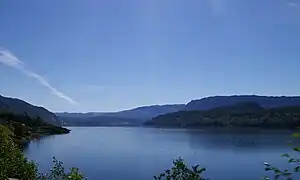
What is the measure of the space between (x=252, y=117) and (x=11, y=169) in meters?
158

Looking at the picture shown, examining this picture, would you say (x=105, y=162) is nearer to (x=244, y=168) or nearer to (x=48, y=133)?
(x=244, y=168)

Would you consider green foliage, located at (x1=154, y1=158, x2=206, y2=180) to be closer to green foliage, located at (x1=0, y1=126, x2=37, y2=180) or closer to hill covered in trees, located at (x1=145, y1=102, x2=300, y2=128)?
green foliage, located at (x1=0, y1=126, x2=37, y2=180)

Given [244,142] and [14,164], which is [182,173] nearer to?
[14,164]

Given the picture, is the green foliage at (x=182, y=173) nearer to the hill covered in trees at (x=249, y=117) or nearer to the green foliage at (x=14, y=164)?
the green foliage at (x=14, y=164)

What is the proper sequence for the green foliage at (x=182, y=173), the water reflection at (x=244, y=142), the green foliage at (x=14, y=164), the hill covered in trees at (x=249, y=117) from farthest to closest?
the hill covered in trees at (x=249, y=117) < the water reflection at (x=244, y=142) < the green foliage at (x=14, y=164) < the green foliage at (x=182, y=173)

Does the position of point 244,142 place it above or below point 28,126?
below

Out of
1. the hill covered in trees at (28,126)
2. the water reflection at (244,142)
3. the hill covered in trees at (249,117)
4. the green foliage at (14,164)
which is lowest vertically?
the water reflection at (244,142)

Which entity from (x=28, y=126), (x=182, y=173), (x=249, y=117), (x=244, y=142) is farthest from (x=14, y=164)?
(x=249, y=117)

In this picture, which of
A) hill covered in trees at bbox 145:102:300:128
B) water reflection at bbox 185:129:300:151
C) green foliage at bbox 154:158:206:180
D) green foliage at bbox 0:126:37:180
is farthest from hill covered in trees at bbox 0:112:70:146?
green foliage at bbox 154:158:206:180

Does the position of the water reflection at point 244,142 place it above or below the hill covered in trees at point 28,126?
below

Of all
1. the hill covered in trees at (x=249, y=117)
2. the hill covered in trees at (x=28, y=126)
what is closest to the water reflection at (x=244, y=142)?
the hill covered in trees at (x=28, y=126)

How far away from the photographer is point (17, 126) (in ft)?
247

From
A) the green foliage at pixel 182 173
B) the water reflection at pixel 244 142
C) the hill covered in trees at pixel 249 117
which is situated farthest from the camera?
the hill covered in trees at pixel 249 117

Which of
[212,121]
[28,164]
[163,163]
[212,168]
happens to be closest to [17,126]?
[163,163]
